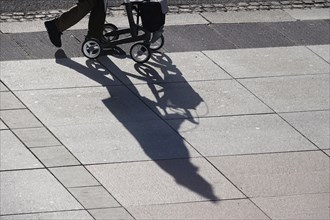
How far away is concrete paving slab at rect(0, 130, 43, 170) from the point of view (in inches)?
401

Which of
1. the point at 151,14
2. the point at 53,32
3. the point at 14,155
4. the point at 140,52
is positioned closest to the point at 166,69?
the point at 140,52

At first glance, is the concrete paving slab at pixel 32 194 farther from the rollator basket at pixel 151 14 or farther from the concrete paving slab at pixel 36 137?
the rollator basket at pixel 151 14

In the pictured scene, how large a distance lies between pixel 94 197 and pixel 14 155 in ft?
3.98

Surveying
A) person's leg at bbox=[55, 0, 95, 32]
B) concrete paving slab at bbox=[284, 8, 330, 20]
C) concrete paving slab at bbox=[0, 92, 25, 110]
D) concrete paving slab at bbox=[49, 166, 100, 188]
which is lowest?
concrete paving slab at bbox=[284, 8, 330, 20]

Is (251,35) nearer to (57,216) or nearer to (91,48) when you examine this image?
(91,48)

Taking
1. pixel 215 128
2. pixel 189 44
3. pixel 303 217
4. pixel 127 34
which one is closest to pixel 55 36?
pixel 127 34

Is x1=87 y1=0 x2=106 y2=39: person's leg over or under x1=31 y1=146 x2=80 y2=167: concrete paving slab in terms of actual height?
over

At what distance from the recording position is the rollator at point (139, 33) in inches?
480

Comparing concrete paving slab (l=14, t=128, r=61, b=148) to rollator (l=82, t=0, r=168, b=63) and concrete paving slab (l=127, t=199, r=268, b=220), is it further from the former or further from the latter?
rollator (l=82, t=0, r=168, b=63)

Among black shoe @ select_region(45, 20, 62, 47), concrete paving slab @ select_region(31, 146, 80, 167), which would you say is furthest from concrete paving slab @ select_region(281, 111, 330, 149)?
black shoe @ select_region(45, 20, 62, 47)

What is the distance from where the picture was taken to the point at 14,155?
1038 cm

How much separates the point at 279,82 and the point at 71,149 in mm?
3219

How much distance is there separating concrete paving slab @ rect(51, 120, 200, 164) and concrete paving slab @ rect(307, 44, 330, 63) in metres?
3.19

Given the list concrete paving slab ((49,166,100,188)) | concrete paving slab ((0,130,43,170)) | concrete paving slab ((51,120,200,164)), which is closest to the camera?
concrete paving slab ((49,166,100,188))
